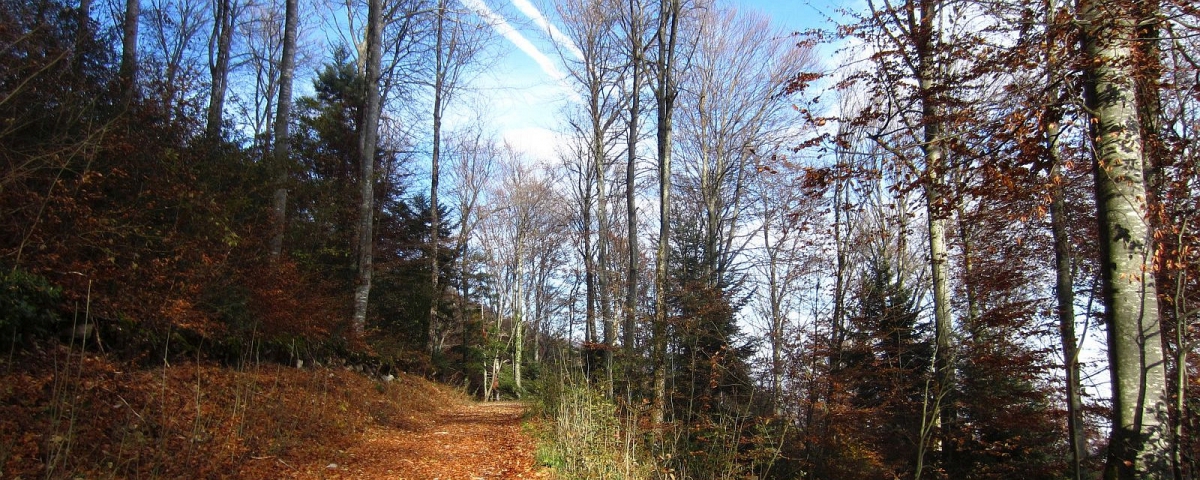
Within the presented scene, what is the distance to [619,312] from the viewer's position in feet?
48.0

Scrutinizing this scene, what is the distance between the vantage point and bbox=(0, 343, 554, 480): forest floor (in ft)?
13.1

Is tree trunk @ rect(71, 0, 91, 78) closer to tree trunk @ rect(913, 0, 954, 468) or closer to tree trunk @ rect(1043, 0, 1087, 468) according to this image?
tree trunk @ rect(913, 0, 954, 468)

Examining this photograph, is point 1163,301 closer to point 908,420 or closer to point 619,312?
point 908,420

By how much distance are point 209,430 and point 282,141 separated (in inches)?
266

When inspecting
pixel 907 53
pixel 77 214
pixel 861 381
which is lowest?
A: pixel 861 381

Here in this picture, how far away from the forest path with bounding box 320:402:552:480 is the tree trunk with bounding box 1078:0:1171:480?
4.70 meters

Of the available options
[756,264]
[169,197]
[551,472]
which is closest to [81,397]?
[169,197]

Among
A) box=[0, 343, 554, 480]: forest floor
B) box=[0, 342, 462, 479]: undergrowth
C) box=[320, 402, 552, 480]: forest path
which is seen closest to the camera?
box=[0, 342, 462, 479]: undergrowth

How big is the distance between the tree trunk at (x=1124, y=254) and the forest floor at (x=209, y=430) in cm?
480

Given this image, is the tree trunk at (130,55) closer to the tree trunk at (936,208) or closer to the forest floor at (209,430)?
the forest floor at (209,430)

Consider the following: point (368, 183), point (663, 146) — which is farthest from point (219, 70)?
point (663, 146)

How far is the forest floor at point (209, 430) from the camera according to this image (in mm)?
3990

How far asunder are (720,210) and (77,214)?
50.9ft

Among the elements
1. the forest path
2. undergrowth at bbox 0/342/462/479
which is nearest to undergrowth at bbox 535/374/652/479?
the forest path
